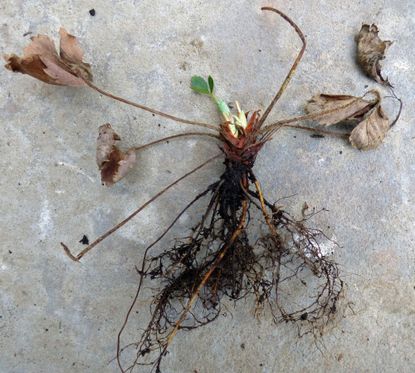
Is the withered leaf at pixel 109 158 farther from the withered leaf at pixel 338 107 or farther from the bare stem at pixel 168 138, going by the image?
the withered leaf at pixel 338 107

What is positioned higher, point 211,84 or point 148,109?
point 211,84

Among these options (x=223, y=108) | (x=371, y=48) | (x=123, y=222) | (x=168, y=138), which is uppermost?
(x=371, y=48)

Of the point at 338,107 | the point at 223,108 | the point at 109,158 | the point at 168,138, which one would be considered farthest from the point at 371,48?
the point at 109,158

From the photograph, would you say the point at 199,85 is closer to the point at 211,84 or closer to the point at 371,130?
the point at 211,84

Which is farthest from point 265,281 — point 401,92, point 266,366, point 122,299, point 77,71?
point 77,71

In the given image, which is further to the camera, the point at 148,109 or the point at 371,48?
the point at 371,48

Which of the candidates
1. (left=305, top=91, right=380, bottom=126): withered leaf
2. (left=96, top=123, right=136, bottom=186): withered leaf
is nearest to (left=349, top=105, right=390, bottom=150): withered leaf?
(left=305, top=91, right=380, bottom=126): withered leaf

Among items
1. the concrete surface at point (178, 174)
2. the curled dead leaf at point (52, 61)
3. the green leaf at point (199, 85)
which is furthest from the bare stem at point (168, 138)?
the curled dead leaf at point (52, 61)
